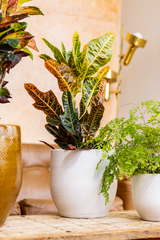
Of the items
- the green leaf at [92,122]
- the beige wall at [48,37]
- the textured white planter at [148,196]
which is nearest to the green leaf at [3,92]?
the green leaf at [92,122]

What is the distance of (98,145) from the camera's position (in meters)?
0.83

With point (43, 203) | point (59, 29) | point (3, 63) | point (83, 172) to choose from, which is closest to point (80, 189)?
point (83, 172)

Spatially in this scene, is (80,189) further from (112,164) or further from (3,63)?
(3,63)

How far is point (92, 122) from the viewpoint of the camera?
2.82 feet

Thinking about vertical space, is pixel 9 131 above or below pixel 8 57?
below

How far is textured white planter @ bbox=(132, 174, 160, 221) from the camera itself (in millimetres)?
820

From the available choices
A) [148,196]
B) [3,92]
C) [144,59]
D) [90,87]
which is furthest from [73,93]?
[144,59]

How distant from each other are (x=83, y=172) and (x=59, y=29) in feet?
7.11

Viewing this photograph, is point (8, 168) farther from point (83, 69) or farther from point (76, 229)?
point (83, 69)

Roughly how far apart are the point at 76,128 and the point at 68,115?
0.05 m

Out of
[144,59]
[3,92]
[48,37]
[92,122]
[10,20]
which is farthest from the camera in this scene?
[144,59]

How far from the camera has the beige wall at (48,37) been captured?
2.59m

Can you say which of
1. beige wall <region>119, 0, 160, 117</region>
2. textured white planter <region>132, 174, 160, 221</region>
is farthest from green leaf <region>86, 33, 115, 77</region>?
beige wall <region>119, 0, 160, 117</region>

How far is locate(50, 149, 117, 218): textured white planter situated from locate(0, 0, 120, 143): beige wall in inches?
68.7
